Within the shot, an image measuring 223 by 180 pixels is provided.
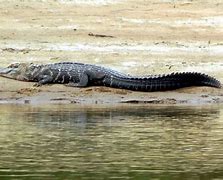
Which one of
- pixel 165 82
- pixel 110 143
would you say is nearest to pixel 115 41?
pixel 165 82

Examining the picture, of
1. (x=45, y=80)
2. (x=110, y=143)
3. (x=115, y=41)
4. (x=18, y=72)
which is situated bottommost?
(x=110, y=143)

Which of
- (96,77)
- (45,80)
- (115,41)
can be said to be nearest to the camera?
(96,77)

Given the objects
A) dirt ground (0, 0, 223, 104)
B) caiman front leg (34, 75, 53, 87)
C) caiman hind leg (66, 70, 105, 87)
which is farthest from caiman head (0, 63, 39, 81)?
caiman hind leg (66, 70, 105, 87)

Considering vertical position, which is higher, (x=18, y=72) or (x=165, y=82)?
(x=18, y=72)

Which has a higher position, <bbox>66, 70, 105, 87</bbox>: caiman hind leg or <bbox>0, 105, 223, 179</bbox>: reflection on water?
<bbox>66, 70, 105, 87</bbox>: caiman hind leg

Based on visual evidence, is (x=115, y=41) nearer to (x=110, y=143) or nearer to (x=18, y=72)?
(x=18, y=72)

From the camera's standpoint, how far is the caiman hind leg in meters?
19.3

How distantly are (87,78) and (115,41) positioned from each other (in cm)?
455

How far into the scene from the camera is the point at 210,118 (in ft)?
50.5

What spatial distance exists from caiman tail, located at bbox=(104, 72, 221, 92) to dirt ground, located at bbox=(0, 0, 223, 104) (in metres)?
0.12

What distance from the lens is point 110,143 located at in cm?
1241

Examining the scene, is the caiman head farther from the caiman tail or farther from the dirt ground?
the caiman tail

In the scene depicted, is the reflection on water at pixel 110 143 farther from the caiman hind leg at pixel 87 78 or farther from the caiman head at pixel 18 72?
the caiman head at pixel 18 72

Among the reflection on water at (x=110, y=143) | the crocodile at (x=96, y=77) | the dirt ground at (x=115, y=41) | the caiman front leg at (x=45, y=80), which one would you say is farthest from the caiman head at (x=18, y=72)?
the reflection on water at (x=110, y=143)
